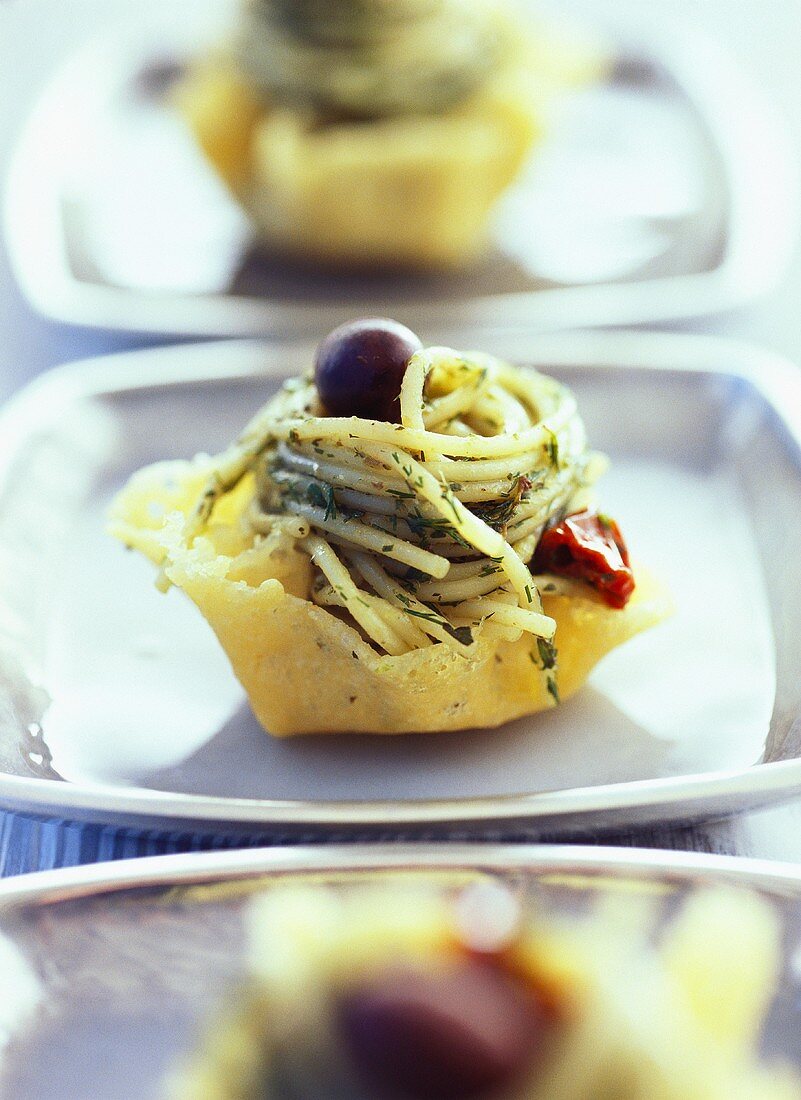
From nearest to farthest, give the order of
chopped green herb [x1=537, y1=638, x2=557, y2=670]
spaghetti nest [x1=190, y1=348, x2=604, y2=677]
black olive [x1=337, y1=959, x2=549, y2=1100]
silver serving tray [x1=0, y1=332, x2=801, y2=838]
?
black olive [x1=337, y1=959, x2=549, y2=1100]
silver serving tray [x1=0, y1=332, x2=801, y2=838]
spaghetti nest [x1=190, y1=348, x2=604, y2=677]
chopped green herb [x1=537, y1=638, x2=557, y2=670]

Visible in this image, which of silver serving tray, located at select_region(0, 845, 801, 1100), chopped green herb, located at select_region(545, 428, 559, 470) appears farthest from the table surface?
chopped green herb, located at select_region(545, 428, 559, 470)

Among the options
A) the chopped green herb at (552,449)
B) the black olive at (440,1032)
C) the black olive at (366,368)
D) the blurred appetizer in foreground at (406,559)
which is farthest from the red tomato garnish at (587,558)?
the black olive at (440,1032)

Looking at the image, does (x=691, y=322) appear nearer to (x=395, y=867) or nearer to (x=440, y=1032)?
(x=395, y=867)

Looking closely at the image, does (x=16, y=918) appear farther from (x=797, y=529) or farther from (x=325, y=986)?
(x=797, y=529)

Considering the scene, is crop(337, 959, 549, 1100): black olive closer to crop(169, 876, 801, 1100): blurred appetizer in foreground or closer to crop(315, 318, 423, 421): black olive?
crop(169, 876, 801, 1100): blurred appetizer in foreground

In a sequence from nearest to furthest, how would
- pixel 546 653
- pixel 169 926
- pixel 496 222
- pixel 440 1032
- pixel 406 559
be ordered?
1. pixel 440 1032
2. pixel 169 926
3. pixel 406 559
4. pixel 546 653
5. pixel 496 222

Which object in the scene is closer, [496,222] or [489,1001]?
[489,1001]

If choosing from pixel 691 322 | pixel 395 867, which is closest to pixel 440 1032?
pixel 395 867
